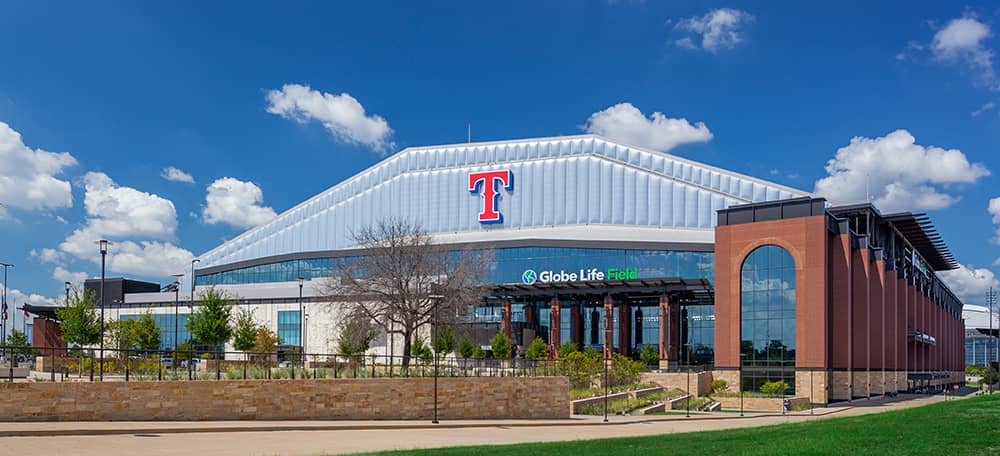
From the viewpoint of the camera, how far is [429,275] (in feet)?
205

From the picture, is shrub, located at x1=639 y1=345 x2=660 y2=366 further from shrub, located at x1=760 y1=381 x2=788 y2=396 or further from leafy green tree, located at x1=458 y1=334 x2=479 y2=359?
leafy green tree, located at x1=458 y1=334 x2=479 y2=359

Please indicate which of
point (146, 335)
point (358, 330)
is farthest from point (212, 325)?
point (146, 335)

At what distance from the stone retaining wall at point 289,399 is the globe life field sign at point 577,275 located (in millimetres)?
41145

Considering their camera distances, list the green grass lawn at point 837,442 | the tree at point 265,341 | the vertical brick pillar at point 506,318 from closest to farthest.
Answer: the green grass lawn at point 837,442
the tree at point 265,341
the vertical brick pillar at point 506,318

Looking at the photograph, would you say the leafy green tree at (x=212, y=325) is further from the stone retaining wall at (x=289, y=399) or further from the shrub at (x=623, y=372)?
the stone retaining wall at (x=289, y=399)

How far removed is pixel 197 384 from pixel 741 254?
4460 centimetres

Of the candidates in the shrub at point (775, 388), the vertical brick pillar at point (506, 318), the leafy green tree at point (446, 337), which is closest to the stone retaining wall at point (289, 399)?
the leafy green tree at point (446, 337)

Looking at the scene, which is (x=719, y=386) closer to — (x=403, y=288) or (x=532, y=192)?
(x=403, y=288)

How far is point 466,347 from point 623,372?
15.2 metres

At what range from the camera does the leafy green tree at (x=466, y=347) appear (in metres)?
71.8

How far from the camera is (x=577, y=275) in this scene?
8888 centimetres

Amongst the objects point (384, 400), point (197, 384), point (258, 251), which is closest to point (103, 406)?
point (197, 384)

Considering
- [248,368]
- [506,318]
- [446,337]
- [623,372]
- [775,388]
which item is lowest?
[775,388]

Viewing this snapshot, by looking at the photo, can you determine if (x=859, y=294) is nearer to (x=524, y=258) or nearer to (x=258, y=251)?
(x=524, y=258)
